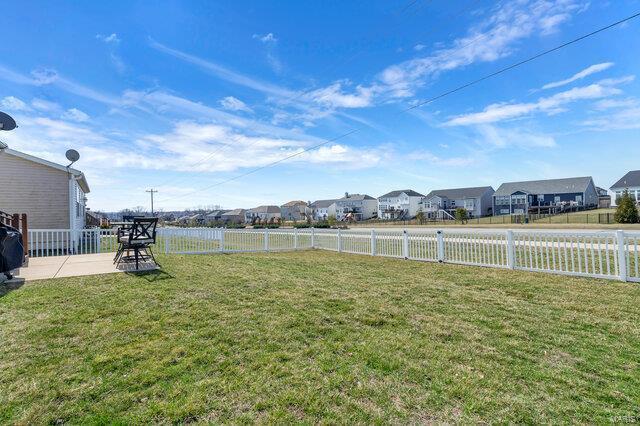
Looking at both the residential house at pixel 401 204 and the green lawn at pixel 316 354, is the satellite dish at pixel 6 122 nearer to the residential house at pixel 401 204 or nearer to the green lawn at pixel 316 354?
the green lawn at pixel 316 354

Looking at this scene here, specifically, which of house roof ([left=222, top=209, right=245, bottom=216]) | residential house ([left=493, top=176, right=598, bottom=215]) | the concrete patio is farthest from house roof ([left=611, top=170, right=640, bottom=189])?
house roof ([left=222, top=209, right=245, bottom=216])

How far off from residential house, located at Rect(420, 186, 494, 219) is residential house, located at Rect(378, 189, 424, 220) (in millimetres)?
2697

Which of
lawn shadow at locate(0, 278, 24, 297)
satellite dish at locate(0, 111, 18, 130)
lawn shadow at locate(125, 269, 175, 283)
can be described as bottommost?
lawn shadow at locate(125, 269, 175, 283)

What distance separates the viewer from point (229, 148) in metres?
28.1

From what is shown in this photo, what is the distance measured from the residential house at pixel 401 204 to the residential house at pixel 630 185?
31.1 metres

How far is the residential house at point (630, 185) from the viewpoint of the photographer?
1891 inches

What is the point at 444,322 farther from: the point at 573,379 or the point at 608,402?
the point at 608,402

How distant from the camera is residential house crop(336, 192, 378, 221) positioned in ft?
252

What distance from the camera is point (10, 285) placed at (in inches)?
204

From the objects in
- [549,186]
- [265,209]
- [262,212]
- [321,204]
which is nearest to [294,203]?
[265,209]

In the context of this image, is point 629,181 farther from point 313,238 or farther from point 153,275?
point 153,275

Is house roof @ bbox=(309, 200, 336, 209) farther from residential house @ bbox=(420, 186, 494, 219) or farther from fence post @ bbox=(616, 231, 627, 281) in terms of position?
fence post @ bbox=(616, 231, 627, 281)

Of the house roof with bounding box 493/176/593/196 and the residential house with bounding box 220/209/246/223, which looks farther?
the residential house with bounding box 220/209/246/223

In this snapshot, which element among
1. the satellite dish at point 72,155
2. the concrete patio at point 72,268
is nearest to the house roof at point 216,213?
the satellite dish at point 72,155
